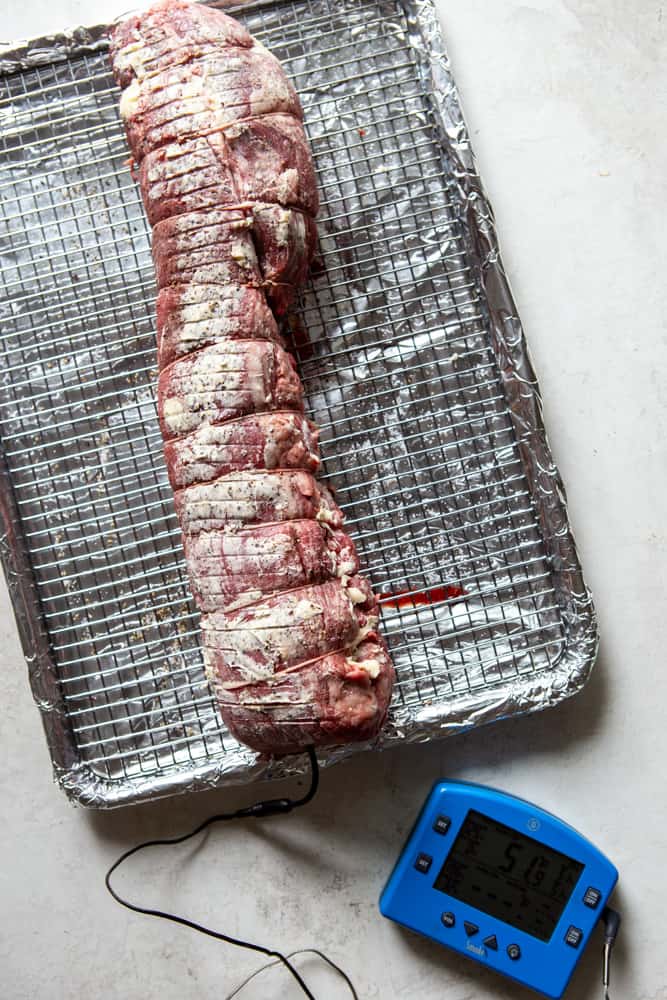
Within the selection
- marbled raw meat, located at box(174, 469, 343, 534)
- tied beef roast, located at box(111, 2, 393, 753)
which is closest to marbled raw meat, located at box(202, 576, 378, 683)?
tied beef roast, located at box(111, 2, 393, 753)

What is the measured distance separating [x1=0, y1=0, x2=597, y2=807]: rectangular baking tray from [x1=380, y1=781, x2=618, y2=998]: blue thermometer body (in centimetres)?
25

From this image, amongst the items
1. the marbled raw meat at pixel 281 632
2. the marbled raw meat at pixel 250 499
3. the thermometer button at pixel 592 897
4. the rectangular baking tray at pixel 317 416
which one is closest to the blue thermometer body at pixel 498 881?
the thermometer button at pixel 592 897

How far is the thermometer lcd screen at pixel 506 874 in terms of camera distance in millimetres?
1969

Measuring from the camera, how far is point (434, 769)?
6.80 ft

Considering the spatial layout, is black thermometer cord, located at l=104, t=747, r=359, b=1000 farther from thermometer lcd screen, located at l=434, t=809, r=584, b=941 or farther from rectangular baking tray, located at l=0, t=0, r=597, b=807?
thermometer lcd screen, located at l=434, t=809, r=584, b=941

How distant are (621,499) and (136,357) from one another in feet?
3.71

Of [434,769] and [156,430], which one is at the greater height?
[156,430]

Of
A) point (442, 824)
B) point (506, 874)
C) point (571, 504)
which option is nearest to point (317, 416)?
point (571, 504)

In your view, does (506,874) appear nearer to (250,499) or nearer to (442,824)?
(442,824)

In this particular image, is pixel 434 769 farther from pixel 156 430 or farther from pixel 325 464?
pixel 156 430

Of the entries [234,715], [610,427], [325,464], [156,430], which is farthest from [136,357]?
[610,427]

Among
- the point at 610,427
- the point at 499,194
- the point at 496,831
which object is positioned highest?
the point at 499,194

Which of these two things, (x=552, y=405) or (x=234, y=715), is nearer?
(x=234, y=715)

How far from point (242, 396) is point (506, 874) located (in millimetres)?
1172
